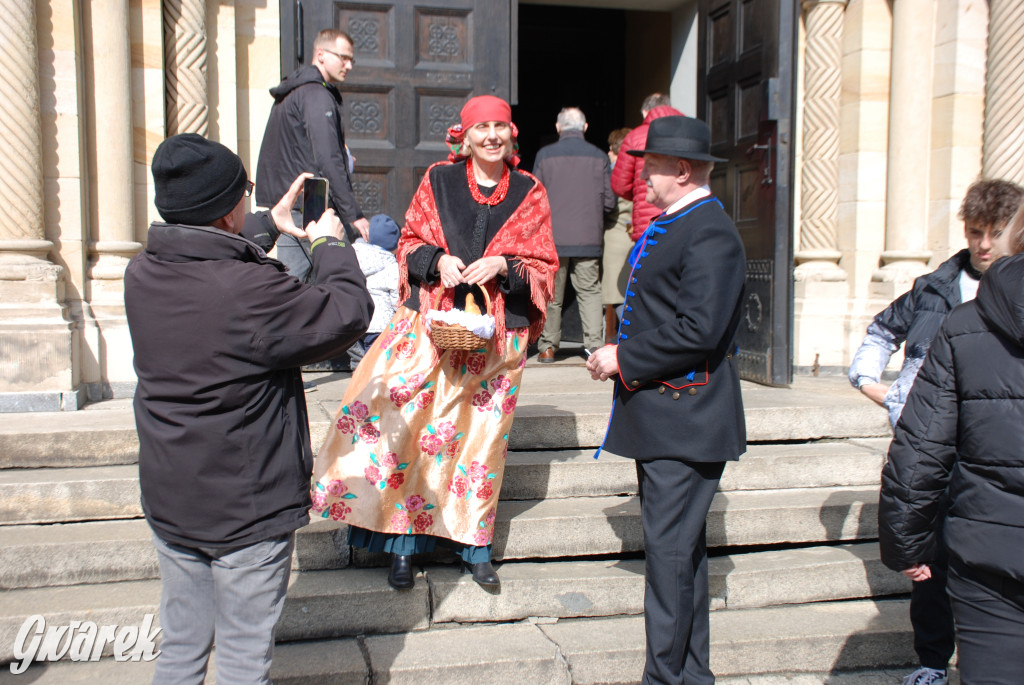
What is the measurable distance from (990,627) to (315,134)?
3766 mm

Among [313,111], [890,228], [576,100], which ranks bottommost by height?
[890,228]

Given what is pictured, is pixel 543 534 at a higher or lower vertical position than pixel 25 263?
lower

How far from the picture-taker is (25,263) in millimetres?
4824

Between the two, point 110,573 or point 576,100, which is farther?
point 576,100

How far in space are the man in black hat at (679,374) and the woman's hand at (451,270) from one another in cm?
62

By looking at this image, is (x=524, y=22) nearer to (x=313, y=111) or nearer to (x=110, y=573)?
(x=313, y=111)

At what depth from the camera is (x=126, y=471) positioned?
12.9ft

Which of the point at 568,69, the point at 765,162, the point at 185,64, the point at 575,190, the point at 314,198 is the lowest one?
the point at 314,198

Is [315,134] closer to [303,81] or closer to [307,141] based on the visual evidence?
[307,141]

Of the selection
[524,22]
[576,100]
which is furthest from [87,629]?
[576,100]

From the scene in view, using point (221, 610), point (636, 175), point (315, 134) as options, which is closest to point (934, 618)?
point (221, 610)

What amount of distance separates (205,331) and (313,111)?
2802 millimetres

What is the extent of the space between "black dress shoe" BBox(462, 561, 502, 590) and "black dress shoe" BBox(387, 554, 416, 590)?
0.24 metres

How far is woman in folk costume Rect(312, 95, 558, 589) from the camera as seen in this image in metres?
3.31
